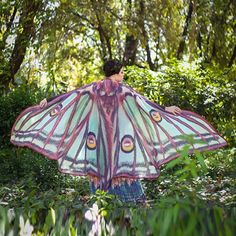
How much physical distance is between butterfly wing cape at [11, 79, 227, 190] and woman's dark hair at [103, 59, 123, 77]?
11 centimetres

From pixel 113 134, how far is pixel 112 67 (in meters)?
0.70

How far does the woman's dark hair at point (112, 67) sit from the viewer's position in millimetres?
5672

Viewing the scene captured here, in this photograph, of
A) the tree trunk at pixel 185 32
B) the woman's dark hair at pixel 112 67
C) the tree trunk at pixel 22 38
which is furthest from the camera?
the tree trunk at pixel 185 32

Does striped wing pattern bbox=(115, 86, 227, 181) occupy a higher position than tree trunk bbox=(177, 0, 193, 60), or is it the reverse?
tree trunk bbox=(177, 0, 193, 60)

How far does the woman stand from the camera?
18.3ft

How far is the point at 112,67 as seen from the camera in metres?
5.70

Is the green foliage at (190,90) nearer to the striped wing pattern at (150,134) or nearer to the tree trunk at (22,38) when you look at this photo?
the tree trunk at (22,38)

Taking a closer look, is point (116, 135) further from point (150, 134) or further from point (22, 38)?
point (22, 38)

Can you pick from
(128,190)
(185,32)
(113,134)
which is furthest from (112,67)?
(185,32)

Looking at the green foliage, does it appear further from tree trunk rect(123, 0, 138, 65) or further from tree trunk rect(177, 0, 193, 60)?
tree trunk rect(123, 0, 138, 65)

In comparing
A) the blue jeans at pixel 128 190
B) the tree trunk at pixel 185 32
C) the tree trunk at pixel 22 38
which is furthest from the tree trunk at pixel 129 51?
the blue jeans at pixel 128 190

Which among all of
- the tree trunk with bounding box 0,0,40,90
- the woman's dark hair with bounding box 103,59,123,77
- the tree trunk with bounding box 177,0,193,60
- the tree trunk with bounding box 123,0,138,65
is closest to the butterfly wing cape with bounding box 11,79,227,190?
the woman's dark hair with bounding box 103,59,123,77

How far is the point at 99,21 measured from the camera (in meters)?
12.1

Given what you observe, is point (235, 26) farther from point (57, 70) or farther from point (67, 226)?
point (67, 226)
